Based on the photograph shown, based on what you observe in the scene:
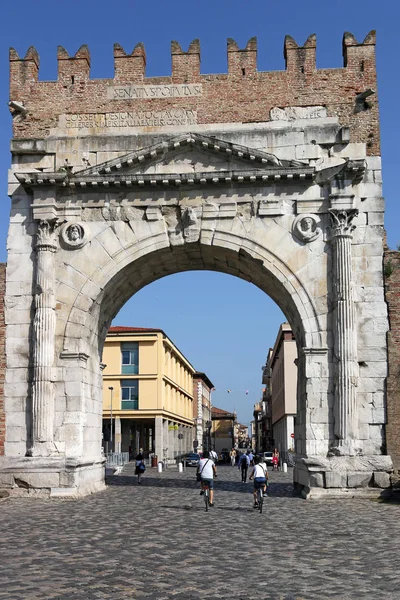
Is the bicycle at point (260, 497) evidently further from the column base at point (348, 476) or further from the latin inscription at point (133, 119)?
the latin inscription at point (133, 119)

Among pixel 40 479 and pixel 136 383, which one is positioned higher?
pixel 136 383

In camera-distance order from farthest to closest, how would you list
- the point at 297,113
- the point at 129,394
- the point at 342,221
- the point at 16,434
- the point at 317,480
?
the point at 129,394
the point at 297,113
the point at 16,434
the point at 342,221
the point at 317,480

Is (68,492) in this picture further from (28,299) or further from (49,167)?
(49,167)

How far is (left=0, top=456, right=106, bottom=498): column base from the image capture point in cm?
1802

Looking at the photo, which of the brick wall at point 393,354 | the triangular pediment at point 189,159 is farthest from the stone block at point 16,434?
the brick wall at point 393,354

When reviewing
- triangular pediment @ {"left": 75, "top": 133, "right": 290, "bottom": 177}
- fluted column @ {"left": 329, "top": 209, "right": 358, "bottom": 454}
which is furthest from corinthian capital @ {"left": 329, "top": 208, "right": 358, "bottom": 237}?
triangular pediment @ {"left": 75, "top": 133, "right": 290, "bottom": 177}

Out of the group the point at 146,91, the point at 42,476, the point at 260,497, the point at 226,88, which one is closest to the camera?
the point at 260,497

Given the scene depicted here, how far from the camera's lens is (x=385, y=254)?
→ 1897cm

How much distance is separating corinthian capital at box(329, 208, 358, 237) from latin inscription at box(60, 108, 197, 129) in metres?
4.31

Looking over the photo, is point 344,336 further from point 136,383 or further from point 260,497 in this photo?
point 136,383

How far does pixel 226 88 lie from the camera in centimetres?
2009

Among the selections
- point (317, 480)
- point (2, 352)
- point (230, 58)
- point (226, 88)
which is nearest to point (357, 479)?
point (317, 480)

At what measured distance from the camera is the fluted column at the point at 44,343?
1839cm

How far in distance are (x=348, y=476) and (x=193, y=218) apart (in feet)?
22.9
